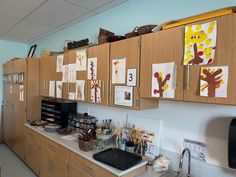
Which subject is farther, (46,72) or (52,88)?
(46,72)

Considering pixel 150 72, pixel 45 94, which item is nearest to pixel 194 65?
pixel 150 72

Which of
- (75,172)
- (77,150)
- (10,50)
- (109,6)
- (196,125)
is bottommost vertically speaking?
(75,172)

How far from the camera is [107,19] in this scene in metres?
2.42

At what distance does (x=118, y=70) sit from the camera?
1810 mm

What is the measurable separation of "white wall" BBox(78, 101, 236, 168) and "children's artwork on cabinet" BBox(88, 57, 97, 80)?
27.7 inches

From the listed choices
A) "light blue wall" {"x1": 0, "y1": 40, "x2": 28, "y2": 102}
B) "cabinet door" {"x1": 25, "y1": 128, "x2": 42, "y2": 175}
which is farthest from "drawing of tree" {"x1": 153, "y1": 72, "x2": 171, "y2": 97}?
"light blue wall" {"x1": 0, "y1": 40, "x2": 28, "y2": 102}

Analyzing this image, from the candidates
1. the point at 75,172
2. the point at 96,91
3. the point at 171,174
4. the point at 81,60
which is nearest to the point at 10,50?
the point at 81,60

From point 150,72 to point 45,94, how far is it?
2.30 metres

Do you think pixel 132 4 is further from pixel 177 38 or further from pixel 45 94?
pixel 45 94

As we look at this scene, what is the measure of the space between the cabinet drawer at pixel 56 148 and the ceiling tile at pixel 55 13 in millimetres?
1820

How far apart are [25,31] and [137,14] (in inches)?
102

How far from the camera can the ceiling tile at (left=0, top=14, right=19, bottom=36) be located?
9.30 feet

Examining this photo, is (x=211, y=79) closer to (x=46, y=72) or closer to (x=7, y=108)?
(x=46, y=72)

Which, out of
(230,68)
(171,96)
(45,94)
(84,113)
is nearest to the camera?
(230,68)
